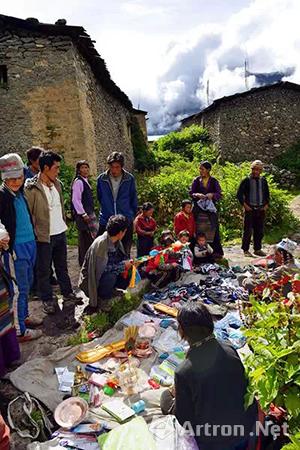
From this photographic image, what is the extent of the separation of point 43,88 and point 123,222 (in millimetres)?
5786

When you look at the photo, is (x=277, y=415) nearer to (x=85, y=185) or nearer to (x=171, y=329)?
(x=171, y=329)

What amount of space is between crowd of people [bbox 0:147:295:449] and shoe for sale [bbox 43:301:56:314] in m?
0.01

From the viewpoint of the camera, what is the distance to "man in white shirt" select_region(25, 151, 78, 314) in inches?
159

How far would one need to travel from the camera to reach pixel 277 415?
7.23ft

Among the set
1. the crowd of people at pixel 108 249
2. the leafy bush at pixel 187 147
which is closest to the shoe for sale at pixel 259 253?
the crowd of people at pixel 108 249

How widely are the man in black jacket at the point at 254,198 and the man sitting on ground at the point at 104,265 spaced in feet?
10.1

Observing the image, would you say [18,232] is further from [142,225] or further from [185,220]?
[185,220]

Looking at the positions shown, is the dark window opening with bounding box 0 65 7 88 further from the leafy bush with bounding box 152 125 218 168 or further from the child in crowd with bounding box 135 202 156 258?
the leafy bush with bounding box 152 125 218 168

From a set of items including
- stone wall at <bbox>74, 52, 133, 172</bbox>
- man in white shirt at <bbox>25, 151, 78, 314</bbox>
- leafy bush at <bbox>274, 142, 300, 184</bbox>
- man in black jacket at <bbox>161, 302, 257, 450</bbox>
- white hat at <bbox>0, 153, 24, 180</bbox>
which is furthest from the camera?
leafy bush at <bbox>274, 142, 300, 184</bbox>

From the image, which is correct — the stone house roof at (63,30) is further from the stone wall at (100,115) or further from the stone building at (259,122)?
the stone building at (259,122)

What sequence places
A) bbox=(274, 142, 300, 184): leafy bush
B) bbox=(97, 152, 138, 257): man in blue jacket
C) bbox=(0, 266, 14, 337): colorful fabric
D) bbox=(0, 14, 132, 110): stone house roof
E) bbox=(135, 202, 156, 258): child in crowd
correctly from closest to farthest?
bbox=(0, 266, 14, 337): colorful fabric → bbox=(97, 152, 138, 257): man in blue jacket → bbox=(135, 202, 156, 258): child in crowd → bbox=(0, 14, 132, 110): stone house roof → bbox=(274, 142, 300, 184): leafy bush

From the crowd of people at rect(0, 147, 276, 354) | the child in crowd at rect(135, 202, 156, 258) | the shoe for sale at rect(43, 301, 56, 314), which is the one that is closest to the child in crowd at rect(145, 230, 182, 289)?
the crowd of people at rect(0, 147, 276, 354)

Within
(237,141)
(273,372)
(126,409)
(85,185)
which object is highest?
(237,141)

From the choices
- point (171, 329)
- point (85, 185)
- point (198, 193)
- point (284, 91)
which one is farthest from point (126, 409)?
point (284, 91)
